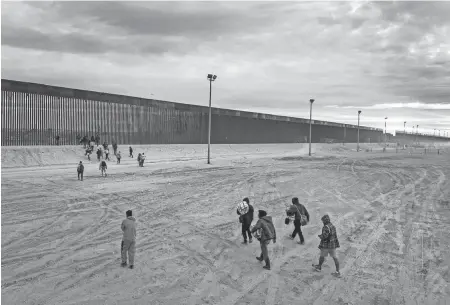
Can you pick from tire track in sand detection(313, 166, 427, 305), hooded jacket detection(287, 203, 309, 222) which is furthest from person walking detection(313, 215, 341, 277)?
hooded jacket detection(287, 203, 309, 222)

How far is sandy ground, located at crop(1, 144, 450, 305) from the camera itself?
7121mm

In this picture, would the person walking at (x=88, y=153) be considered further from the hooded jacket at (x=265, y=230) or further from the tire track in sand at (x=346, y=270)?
the hooded jacket at (x=265, y=230)

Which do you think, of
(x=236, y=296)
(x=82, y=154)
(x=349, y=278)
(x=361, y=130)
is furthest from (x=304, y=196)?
(x=361, y=130)

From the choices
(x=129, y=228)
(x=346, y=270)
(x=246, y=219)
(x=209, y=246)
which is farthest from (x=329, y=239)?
(x=129, y=228)

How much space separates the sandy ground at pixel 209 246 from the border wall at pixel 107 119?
1625cm

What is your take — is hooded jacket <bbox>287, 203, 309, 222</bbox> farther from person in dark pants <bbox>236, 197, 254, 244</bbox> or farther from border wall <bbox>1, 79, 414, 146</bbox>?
border wall <bbox>1, 79, 414, 146</bbox>

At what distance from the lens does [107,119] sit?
41.6m

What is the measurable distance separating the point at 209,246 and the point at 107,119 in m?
35.3

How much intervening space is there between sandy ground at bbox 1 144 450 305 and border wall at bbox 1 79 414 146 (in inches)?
640

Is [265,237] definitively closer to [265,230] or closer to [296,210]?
[265,230]

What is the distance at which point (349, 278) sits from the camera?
311 inches

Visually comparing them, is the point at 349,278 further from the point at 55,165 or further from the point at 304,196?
the point at 55,165

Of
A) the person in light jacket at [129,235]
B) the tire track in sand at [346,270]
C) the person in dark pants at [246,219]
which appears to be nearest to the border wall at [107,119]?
the person in light jacket at [129,235]

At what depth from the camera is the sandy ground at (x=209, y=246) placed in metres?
7.12
